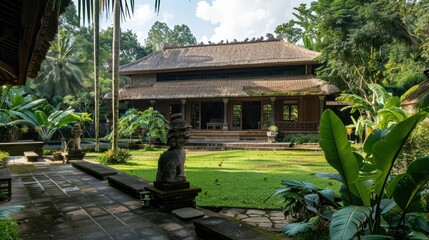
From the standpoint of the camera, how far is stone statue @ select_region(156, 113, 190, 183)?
4559 mm

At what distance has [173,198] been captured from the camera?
4633 mm

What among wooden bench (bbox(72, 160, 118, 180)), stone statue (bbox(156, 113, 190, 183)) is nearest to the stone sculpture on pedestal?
stone statue (bbox(156, 113, 190, 183))

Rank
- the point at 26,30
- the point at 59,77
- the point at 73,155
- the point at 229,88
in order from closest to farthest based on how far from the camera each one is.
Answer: the point at 26,30, the point at 73,155, the point at 229,88, the point at 59,77

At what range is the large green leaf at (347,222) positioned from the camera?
7.62 ft

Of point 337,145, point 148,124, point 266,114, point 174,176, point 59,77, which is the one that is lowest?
point 174,176

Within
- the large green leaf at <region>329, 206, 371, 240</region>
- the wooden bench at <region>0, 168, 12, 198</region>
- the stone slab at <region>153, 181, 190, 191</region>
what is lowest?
the wooden bench at <region>0, 168, 12, 198</region>

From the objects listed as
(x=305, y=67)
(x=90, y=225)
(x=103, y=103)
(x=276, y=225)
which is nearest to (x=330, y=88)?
(x=305, y=67)

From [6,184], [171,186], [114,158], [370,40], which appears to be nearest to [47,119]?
[114,158]

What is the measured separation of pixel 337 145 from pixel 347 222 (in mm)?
757

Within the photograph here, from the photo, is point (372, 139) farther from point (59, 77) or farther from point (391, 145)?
point (59, 77)

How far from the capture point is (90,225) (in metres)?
4.06

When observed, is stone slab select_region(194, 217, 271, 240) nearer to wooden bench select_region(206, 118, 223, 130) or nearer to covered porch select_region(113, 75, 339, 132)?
covered porch select_region(113, 75, 339, 132)

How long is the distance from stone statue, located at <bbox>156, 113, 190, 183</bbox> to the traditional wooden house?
670 inches

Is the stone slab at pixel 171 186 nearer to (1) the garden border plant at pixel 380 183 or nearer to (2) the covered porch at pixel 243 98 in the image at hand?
(1) the garden border plant at pixel 380 183
